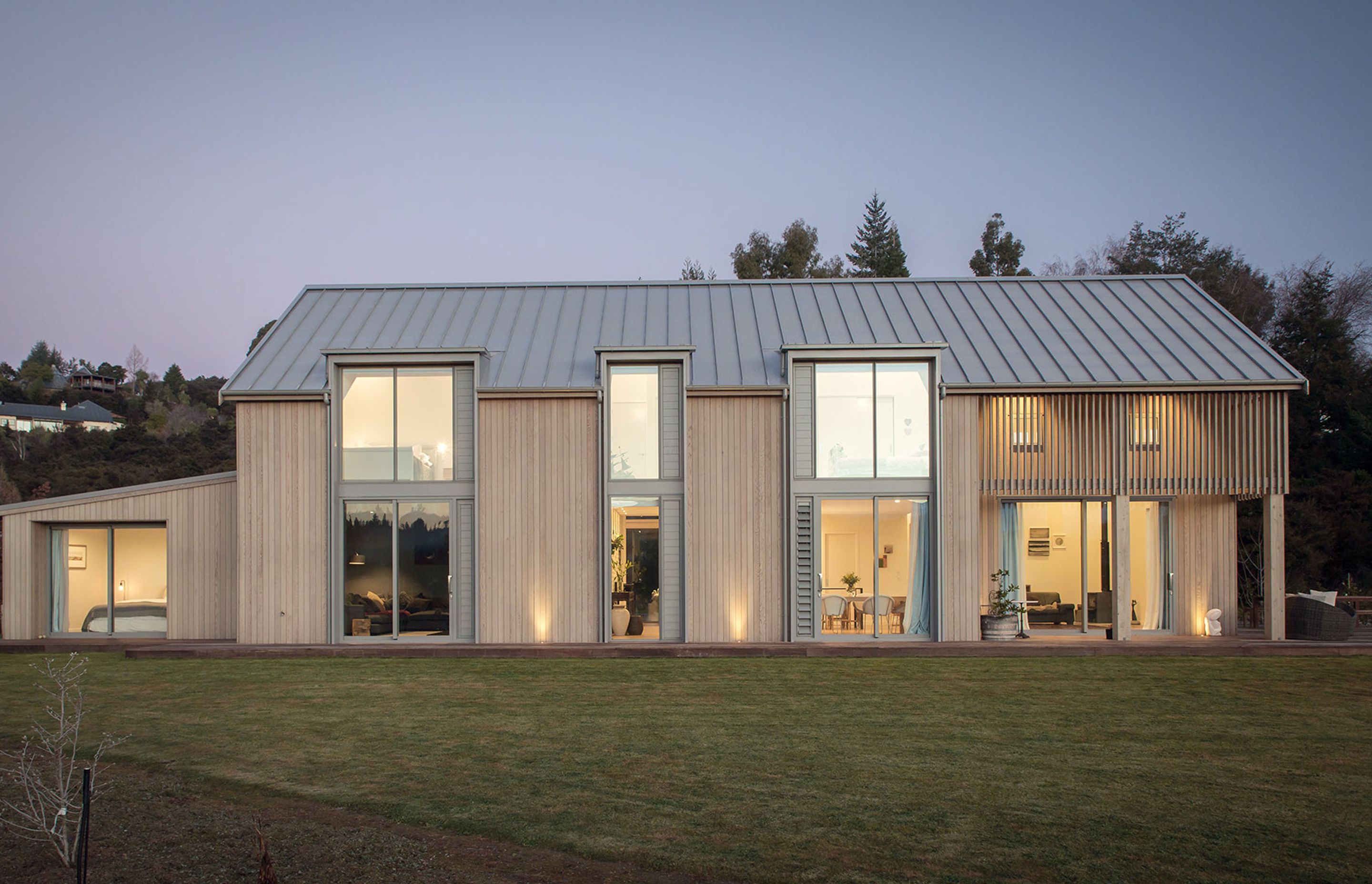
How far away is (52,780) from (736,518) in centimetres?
927

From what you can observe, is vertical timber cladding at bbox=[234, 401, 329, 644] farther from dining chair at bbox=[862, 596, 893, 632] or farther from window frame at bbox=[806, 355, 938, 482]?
dining chair at bbox=[862, 596, 893, 632]

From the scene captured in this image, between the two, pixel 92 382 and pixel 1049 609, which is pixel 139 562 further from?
pixel 92 382

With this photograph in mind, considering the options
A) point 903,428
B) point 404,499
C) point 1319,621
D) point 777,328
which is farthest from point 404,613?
point 1319,621

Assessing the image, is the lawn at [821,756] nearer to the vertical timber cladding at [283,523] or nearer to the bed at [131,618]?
the vertical timber cladding at [283,523]

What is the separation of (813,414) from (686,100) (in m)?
22.3

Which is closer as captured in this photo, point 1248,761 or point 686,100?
point 1248,761

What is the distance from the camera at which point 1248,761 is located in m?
7.44

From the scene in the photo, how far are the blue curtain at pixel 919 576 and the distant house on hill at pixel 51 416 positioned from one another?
60221mm

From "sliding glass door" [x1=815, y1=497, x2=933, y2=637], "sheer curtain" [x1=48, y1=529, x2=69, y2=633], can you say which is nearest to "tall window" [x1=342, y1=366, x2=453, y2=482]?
"sheer curtain" [x1=48, y1=529, x2=69, y2=633]

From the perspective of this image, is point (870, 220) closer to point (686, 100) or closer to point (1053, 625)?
point (686, 100)

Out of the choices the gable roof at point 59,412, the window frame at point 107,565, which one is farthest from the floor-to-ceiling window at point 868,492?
the gable roof at point 59,412

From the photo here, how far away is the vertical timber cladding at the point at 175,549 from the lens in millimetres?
15211

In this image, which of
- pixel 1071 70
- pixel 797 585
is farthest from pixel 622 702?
pixel 1071 70

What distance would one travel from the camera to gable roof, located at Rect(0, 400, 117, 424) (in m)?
63.7
